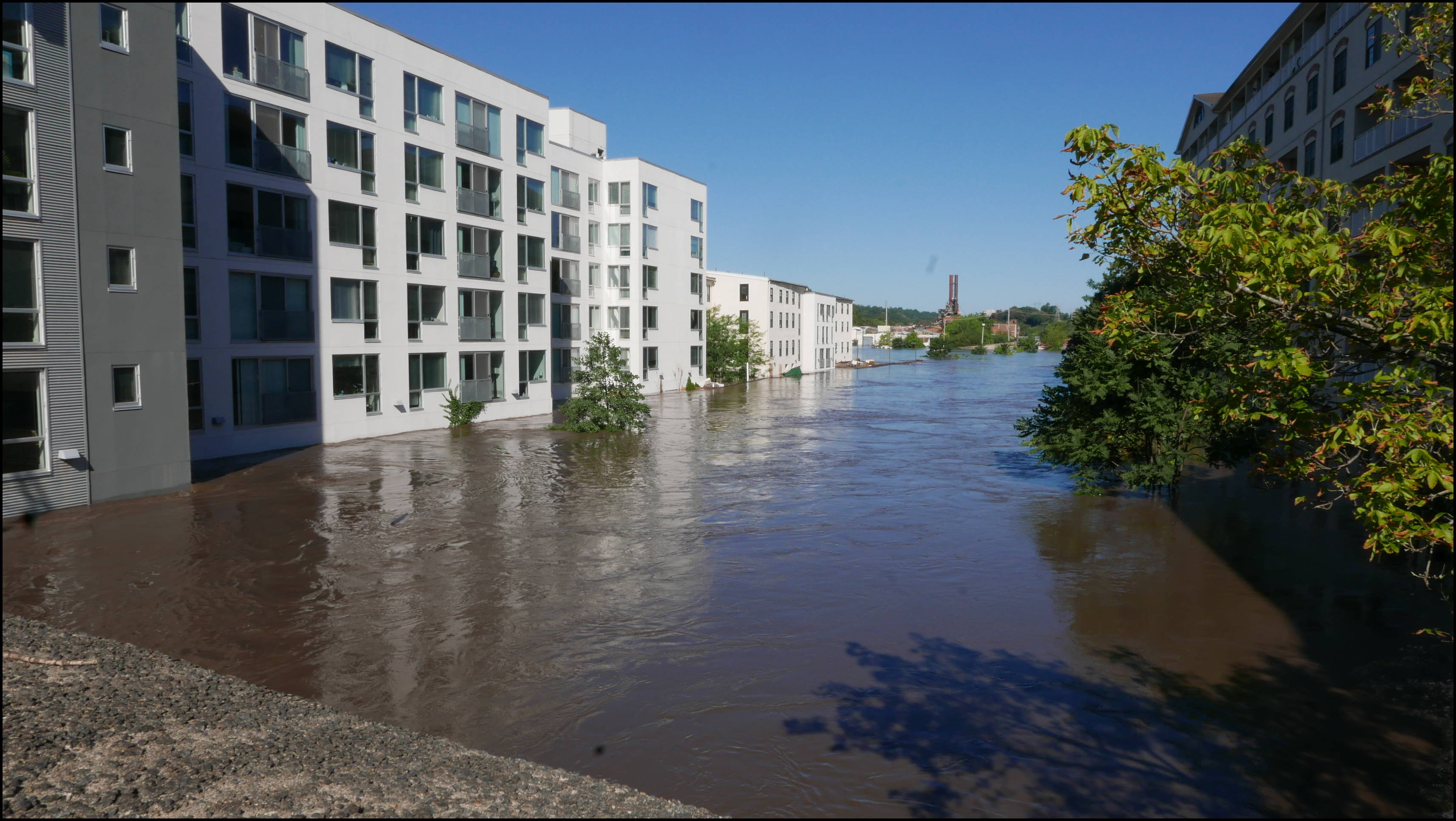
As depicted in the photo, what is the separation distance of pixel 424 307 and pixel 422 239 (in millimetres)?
2386

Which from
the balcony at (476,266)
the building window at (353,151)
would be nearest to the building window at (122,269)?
the building window at (353,151)

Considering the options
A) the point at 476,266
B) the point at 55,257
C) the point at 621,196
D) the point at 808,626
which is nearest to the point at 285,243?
the point at 476,266

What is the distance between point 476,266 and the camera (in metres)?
34.8

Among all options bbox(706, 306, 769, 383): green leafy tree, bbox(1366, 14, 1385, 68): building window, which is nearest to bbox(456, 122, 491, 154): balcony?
bbox(1366, 14, 1385, 68): building window

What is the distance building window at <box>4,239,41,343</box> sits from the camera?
16062 millimetres

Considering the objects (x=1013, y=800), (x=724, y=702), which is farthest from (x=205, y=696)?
(x=1013, y=800)

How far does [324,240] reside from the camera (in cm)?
2862

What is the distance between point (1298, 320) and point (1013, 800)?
A: 428 cm

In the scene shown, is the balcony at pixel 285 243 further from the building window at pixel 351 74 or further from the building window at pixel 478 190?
the building window at pixel 478 190

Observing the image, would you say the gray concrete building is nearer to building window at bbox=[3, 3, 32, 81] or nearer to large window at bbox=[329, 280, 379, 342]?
building window at bbox=[3, 3, 32, 81]

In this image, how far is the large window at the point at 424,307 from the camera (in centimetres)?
3206

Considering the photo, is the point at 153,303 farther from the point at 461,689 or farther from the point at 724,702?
the point at 724,702

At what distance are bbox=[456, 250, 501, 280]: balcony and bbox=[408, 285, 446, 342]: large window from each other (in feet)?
4.20

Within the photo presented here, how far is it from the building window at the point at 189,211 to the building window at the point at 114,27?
23.1ft
